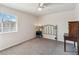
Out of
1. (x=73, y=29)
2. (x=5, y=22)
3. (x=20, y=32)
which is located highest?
(x=5, y=22)

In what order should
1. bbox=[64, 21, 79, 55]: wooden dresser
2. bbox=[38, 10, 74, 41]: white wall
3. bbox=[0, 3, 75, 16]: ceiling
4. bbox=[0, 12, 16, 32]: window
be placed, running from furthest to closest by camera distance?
bbox=[0, 12, 16, 32]: window
bbox=[38, 10, 74, 41]: white wall
bbox=[64, 21, 79, 55]: wooden dresser
bbox=[0, 3, 75, 16]: ceiling

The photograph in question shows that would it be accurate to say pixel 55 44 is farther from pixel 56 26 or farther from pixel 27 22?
pixel 27 22

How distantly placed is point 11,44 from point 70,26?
2.13 meters

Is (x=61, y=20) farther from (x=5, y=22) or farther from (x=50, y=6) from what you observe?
(x=5, y=22)

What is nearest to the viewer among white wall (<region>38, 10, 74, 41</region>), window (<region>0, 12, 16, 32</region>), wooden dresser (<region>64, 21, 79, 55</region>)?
wooden dresser (<region>64, 21, 79, 55</region>)

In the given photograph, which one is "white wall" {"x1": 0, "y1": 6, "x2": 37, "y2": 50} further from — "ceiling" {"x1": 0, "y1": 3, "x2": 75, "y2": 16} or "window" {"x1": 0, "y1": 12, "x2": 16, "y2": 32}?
"ceiling" {"x1": 0, "y1": 3, "x2": 75, "y2": 16}

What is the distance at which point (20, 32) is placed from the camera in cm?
414

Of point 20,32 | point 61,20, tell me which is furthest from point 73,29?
point 20,32

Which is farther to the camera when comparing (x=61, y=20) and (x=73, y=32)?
(x=61, y=20)

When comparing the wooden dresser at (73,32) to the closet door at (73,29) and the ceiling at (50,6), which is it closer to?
the closet door at (73,29)

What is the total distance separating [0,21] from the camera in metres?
2.97

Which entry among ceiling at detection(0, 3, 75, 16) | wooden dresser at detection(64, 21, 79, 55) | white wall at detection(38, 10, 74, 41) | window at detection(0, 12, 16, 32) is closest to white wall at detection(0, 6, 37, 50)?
window at detection(0, 12, 16, 32)

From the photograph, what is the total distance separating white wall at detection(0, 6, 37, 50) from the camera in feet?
10.1

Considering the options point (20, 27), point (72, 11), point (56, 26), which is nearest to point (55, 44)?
point (56, 26)
